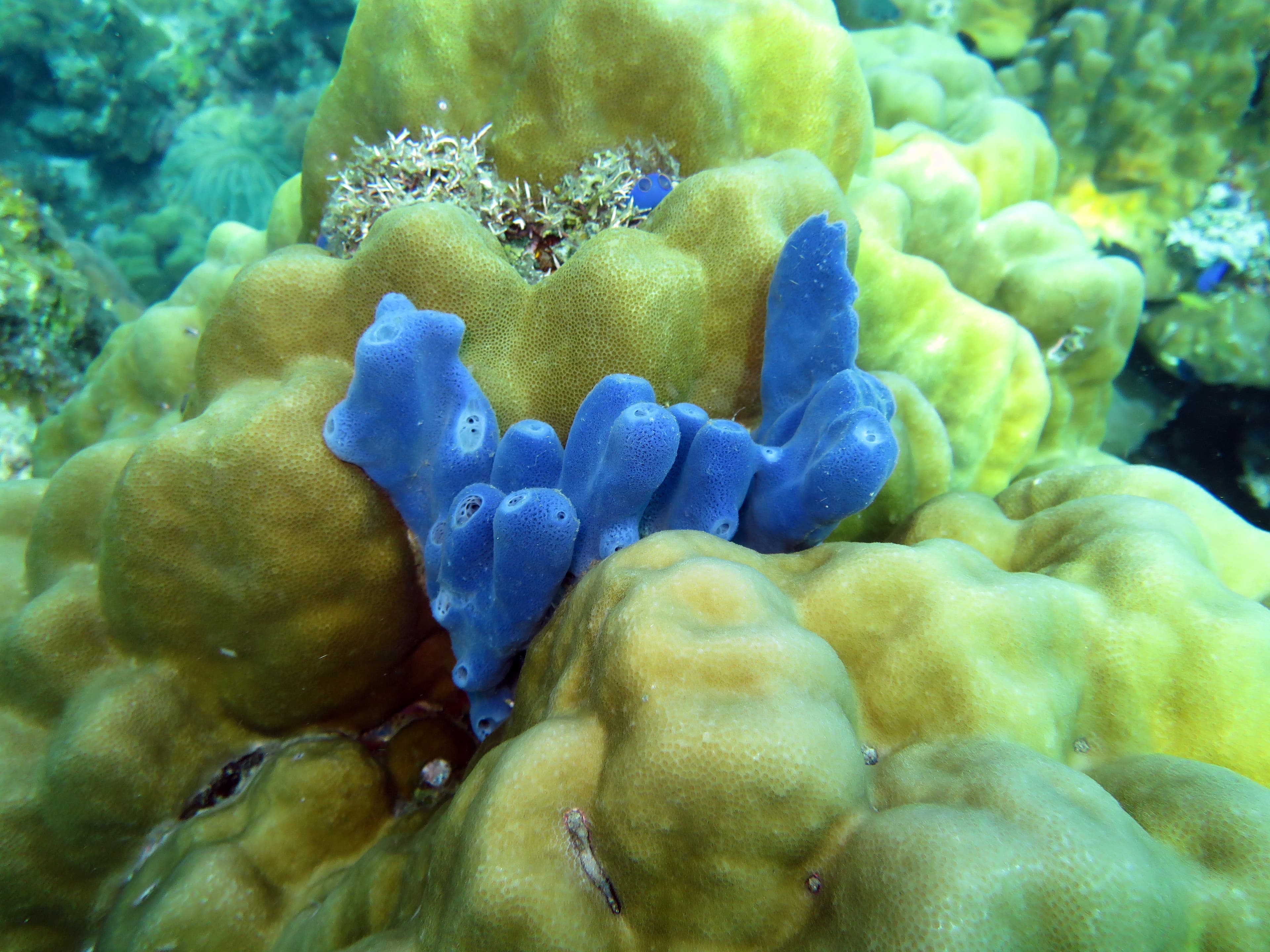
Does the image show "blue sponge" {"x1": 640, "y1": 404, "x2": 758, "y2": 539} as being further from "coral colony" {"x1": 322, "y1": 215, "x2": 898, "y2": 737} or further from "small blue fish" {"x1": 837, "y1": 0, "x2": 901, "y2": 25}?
"small blue fish" {"x1": 837, "y1": 0, "x2": 901, "y2": 25}

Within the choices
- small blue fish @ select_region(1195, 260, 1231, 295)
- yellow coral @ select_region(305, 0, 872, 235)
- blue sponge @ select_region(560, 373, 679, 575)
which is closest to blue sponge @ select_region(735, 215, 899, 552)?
blue sponge @ select_region(560, 373, 679, 575)

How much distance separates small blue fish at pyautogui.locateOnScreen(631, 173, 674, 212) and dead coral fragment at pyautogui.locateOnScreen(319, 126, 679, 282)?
25 mm

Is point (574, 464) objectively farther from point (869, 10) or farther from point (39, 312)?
point (869, 10)

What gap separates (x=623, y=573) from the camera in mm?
1712

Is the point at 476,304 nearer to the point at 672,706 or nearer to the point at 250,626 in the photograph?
the point at 250,626

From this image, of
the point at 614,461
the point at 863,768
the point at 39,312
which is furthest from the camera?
the point at 39,312

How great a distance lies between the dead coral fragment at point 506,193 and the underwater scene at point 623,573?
0.02 metres

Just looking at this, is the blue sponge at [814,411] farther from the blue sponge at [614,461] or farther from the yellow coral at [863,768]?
the blue sponge at [614,461]

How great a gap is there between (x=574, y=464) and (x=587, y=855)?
1.11 meters

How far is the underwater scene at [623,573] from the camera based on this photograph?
1321mm

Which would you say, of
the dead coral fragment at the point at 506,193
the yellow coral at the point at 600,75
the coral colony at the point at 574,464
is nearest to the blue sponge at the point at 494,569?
the coral colony at the point at 574,464

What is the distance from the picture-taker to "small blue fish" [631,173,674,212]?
9.36ft

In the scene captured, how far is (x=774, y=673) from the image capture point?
1401 millimetres

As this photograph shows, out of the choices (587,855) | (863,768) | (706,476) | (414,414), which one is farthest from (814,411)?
(587,855)
